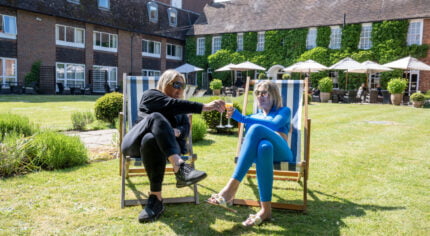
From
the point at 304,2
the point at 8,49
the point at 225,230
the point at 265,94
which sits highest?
the point at 304,2

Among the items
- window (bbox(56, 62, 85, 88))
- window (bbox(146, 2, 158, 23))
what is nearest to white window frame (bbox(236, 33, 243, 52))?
window (bbox(146, 2, 158, 23))

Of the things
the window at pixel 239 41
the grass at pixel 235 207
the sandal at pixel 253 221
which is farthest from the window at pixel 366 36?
the sandal at pixel 253 221

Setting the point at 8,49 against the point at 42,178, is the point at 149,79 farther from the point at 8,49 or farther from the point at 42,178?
the point at 8,49

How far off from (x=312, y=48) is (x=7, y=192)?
2341cm

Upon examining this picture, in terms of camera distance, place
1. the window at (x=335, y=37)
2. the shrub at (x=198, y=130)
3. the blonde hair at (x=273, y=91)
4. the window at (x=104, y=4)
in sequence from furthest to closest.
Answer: the window at (x=104, y=4), the window at (x=335, y=37), the shrub at (x=198, y=130), the blonde hair at (x=273, y=91)

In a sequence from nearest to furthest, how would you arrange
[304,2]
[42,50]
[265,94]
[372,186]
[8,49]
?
[265,94], [372,186], [8,49], [42,50], [304,2]

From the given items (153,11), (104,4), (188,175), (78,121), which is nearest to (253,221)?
(188,175)

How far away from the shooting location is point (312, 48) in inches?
950

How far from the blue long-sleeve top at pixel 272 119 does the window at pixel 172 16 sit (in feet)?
93.2

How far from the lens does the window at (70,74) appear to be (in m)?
22.2

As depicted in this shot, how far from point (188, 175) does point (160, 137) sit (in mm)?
382

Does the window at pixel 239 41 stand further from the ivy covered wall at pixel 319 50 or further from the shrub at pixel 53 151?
the shrub at pixel 53 151

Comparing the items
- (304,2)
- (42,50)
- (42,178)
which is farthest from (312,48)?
(42,178)

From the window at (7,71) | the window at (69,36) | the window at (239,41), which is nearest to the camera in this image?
the window at (7,71)
